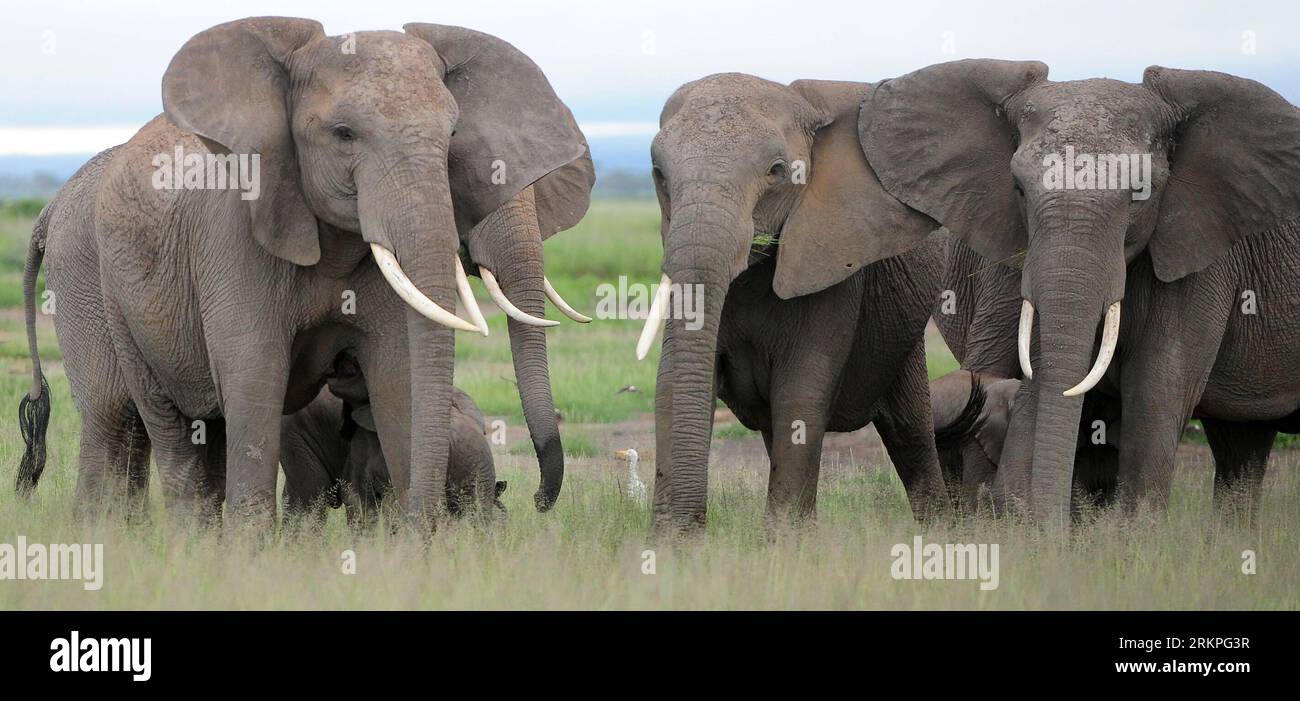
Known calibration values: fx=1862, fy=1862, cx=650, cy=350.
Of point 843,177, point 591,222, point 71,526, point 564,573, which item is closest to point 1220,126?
point 843,177

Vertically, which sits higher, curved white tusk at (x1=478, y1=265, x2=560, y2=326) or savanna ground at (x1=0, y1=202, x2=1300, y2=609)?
curved white tusk at (x1=478, y1=265, x2=560, y2=326)

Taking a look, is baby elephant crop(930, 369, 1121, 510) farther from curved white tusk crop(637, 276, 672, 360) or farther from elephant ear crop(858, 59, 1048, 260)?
curved white tusk crop(637, 276, 672, 360)

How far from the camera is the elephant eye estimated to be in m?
8.05

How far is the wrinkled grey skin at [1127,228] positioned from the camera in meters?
8.57

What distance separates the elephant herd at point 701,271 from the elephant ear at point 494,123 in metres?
0.01

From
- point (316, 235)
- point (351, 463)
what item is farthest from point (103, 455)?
point (316, 235)

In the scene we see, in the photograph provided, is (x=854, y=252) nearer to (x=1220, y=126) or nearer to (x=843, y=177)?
(x=843, y=177)

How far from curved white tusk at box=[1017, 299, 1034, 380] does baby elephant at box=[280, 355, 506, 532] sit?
2920mm

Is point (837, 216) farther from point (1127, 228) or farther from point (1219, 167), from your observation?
point (1219, 167)

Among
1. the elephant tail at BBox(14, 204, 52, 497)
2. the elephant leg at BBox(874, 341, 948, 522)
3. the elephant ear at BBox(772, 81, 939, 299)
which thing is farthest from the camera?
the elephant tail at BBox(14, 204, 52, 497)

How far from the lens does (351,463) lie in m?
10.2

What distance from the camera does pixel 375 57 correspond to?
815 centimetres

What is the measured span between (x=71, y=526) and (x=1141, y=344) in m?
5.46

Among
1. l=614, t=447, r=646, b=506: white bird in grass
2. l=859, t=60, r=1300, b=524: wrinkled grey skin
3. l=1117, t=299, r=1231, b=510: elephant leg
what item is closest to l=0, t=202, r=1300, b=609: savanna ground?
l=614, t=447, r=646, b=506: white bird in grass
